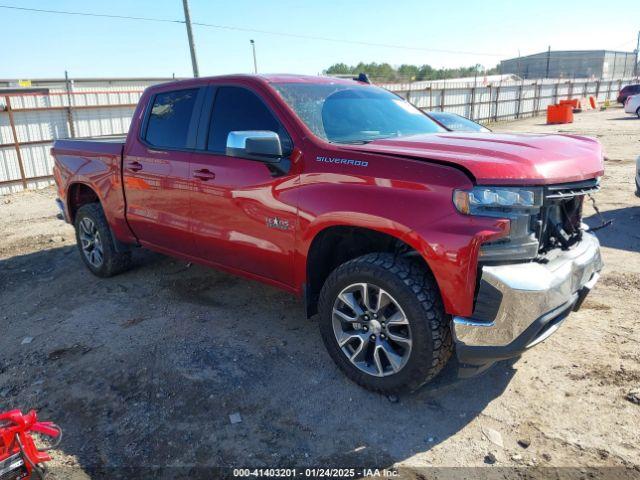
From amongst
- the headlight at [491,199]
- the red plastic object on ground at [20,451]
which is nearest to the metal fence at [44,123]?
the red plastic object on ground at [20,451]

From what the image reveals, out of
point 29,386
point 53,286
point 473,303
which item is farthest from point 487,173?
point 53,286

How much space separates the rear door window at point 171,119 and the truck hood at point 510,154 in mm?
1756

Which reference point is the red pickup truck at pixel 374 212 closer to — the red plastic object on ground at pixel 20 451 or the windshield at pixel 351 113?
the windshield at pixel 351 113

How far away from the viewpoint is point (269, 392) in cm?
323

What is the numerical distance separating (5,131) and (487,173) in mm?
12730

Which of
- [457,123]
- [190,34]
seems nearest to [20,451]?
[457,123]

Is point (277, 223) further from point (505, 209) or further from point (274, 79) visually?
point (505, 209)

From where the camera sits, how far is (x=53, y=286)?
17.7 feet

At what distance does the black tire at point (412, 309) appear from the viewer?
2.76m

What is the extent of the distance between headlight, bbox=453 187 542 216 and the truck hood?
0.04 meters

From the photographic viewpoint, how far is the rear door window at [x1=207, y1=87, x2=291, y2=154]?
3.56 m

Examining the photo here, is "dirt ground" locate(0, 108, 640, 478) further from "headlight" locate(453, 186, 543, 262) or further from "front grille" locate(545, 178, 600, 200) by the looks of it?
"front grille" locate(545, 178, 600, 200)

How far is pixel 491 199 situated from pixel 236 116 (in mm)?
2102

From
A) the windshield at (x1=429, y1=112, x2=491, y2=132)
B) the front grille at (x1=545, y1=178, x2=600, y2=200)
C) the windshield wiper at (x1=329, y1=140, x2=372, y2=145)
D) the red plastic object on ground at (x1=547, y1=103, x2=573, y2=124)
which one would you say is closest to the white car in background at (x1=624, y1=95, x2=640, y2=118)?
the red plastic object on ground at (x1=547, y1=103, x2=573, y2=124)
